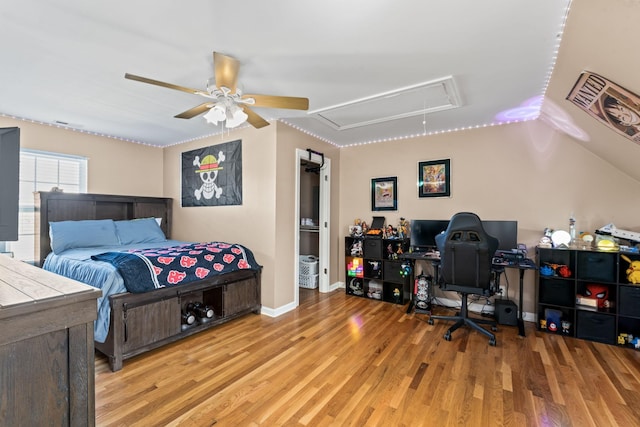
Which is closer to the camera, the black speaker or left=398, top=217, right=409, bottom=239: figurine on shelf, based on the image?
the black speaker

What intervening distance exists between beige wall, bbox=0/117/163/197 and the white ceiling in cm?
39

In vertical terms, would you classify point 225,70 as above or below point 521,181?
above

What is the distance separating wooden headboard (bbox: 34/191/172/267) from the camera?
3488 millimetres

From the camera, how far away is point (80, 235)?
3432 millimetres

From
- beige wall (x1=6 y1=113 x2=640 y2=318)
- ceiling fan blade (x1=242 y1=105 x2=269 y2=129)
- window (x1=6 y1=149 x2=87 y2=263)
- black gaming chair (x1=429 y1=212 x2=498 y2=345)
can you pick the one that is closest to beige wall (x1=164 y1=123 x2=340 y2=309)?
beige wall (x1=6 y1=113 x2=640 y2=318)

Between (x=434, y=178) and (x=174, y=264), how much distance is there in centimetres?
341

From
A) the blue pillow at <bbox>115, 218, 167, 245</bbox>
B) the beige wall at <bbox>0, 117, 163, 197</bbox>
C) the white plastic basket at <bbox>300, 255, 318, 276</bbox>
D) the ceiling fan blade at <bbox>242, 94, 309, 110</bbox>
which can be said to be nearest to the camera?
the ceiling fan blade at <bbox>242, 94, 309, 110</bbox>

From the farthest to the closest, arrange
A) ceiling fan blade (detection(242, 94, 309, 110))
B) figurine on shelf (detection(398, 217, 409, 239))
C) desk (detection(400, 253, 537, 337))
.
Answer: figurine on shelf (detection(398, 217, 409, 239)) < desk (detection(400, 253, 537, 337)) < ceiling fan blade (detection(242, 94, 309, 110))

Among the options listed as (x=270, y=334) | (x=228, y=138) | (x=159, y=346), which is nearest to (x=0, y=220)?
(x=159, y=346)

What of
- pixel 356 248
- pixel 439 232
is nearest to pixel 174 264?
pixel 356 248

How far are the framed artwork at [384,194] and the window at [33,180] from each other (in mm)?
4274

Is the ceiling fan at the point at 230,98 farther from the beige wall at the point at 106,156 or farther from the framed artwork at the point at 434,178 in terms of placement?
the beige wall at the point at 106,156

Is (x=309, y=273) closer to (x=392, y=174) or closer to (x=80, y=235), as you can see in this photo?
(x=392, y=174)

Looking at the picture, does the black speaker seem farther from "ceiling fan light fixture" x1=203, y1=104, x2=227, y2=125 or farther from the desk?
"ceiling fan light fixture" x1=203, y1=104, x2=227, y2=125
